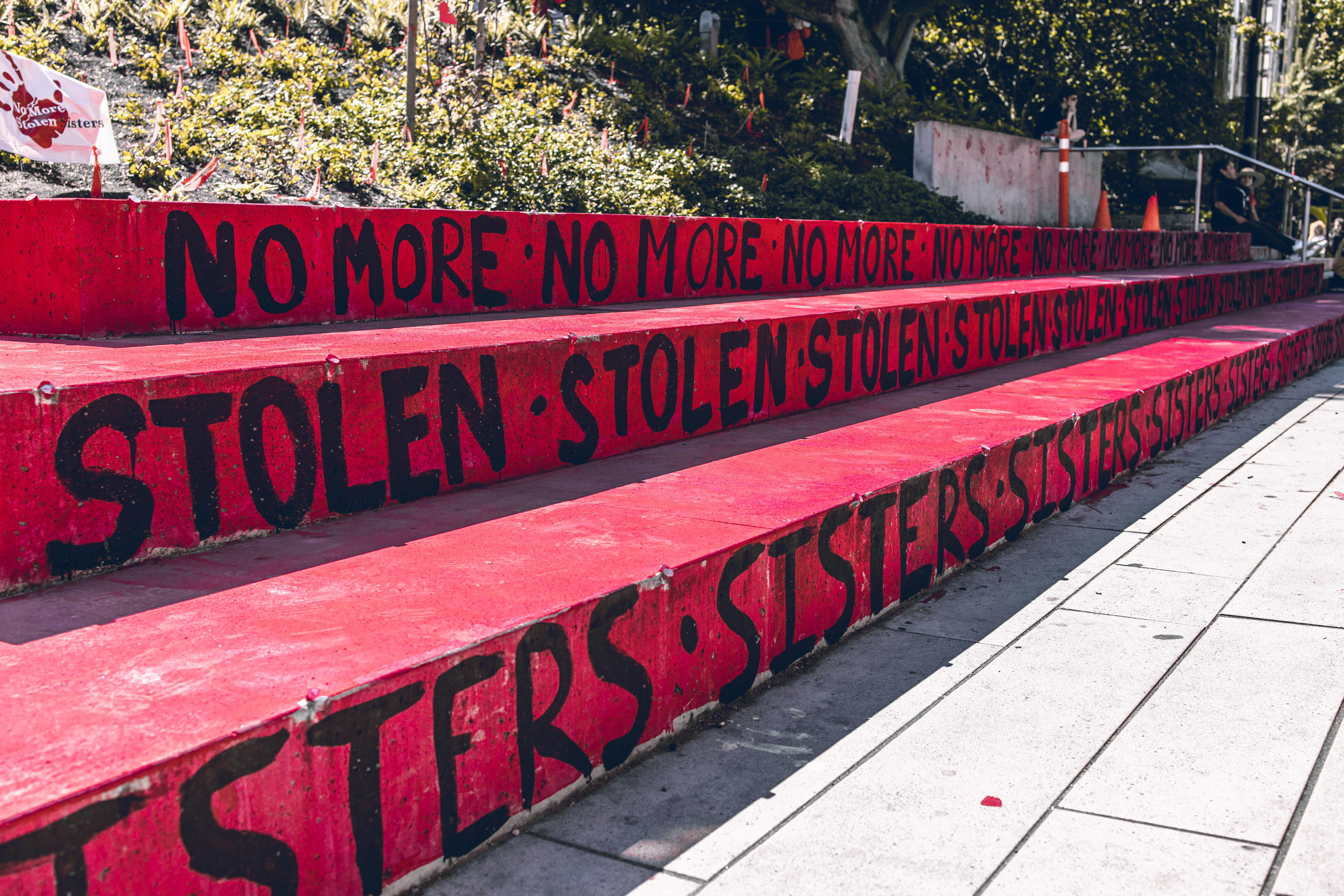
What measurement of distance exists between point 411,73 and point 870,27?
35.0 feet

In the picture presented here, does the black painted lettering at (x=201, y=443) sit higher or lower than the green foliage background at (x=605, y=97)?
lower

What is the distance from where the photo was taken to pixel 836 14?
61.9 ft

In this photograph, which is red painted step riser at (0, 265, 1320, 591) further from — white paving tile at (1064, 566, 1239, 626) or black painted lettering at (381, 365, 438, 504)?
white paving tile at (1064, 566, 1239, 626)

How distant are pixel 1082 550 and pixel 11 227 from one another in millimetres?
4194

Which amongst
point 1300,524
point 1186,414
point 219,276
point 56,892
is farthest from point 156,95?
point 56,892

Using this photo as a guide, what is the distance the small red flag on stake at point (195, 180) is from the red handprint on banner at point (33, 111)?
8.32ft

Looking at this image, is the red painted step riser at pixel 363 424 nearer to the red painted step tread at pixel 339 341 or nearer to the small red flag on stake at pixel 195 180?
the red painted step tread at pixel 339 341

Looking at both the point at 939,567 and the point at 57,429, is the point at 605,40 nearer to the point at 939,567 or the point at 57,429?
the point at 939,567

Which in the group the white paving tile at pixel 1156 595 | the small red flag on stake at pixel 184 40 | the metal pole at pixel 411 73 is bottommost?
the white paving tile at pixel 1156 595

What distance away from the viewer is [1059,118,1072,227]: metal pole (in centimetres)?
1717

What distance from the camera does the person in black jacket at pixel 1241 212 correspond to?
853 inches

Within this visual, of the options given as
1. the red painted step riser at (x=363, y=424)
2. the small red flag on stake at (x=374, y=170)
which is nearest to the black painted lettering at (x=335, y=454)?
the red painted step riser at (x=363, y=424)

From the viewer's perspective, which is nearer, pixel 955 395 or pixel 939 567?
pixel 939 567

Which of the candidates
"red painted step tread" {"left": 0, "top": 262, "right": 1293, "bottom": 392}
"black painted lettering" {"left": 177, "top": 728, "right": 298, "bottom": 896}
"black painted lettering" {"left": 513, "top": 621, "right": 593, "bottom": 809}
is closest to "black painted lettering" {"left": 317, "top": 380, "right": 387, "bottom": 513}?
"red painted step tread" {"left": 0, "top": 262, "right": 1293, "bottom": 392}
